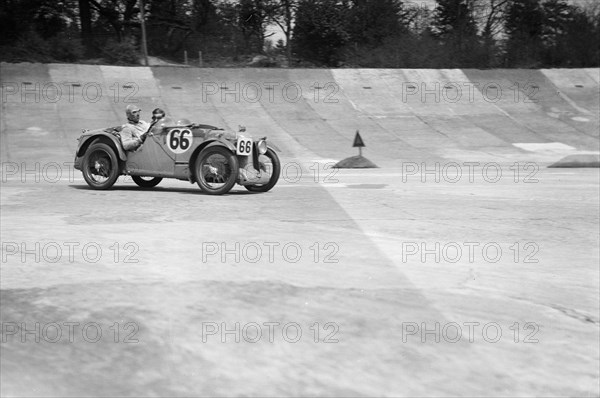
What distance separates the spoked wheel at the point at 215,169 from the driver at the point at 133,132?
3.74 feet

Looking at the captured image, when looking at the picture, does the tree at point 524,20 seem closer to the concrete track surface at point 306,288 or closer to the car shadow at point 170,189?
the concrete track surface at point 306,288

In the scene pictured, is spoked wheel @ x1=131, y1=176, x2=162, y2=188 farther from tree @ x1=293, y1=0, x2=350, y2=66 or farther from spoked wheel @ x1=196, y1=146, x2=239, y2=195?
tree @ x1=293, y1=0, x2=350, y2=66

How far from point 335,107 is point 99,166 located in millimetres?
20940

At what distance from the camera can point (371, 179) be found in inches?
601

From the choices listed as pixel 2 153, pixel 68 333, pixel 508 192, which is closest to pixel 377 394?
pixel 68 333

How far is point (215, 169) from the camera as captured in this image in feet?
38.8

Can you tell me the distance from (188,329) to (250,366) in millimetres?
631

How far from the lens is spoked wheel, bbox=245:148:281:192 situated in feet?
40.1

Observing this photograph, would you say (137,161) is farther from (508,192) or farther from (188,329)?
(188,329)

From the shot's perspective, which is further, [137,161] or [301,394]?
[137,161]

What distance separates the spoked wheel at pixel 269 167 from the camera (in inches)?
481

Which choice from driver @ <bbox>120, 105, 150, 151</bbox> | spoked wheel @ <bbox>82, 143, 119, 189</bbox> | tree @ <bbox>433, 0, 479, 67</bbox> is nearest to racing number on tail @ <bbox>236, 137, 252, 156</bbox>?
driver @ <bbox>120, 105, 150, 151</bbox>

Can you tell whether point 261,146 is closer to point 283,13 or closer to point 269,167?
point 269,167

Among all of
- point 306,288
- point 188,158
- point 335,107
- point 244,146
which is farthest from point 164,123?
point 335,107
